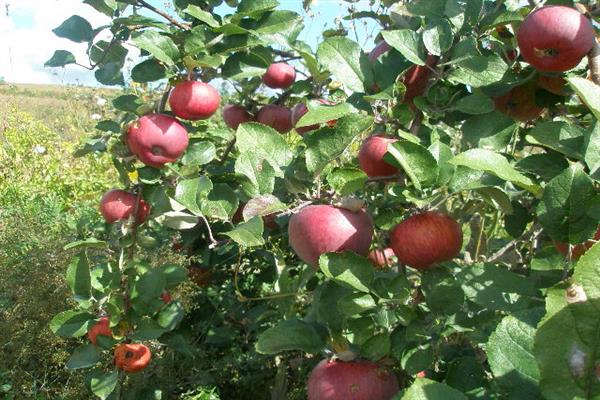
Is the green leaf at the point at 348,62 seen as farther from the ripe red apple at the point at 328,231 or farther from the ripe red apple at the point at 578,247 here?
the ripe red apple at the point at 578,247

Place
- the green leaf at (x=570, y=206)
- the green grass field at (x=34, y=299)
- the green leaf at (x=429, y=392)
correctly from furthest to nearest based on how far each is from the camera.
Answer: the green grass field at (x=34, y=299), the green leaf at (x=570, y=206), the green leaf at (x=429, y=392)

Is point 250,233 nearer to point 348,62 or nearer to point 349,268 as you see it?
point 349,268

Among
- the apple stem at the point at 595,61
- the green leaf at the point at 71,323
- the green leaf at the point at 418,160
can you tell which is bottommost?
the green leaf at the point at 71,323

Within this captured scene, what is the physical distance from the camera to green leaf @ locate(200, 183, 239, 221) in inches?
41.3

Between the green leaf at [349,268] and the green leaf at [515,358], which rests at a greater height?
the green leaf at [515,358]

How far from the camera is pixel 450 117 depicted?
3.42 feet

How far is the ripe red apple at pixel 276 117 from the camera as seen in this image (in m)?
1.60

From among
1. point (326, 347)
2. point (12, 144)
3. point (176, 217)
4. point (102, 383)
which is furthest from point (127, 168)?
point (12, 144)

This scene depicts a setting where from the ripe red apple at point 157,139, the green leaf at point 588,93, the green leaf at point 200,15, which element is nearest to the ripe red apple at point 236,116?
the ripe red apple at point 157,139

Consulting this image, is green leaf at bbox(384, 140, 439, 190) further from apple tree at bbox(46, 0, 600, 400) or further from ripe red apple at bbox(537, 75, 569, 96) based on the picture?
ripe red apple at bbox(537, 75, 569, 96)

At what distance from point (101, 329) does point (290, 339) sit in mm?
604

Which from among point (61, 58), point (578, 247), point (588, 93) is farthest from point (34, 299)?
point (588, 93)

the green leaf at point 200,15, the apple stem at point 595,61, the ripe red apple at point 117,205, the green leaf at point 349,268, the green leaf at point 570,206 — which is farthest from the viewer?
the ripe red apple at point 117,205

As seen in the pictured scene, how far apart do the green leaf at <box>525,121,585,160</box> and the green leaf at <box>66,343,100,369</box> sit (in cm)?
102
